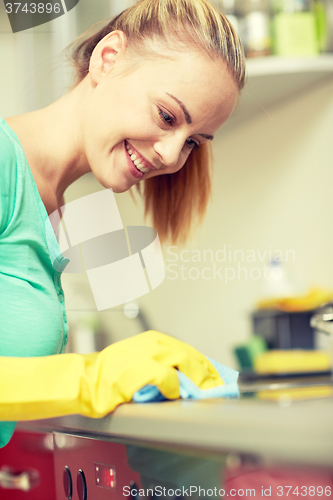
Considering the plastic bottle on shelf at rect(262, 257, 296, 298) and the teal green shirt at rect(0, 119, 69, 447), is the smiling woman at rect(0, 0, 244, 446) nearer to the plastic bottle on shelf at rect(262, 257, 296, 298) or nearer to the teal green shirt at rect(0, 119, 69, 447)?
the teal green shirt at rect(0, 119, 69, 447)

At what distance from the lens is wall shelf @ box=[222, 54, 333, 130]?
0.76m

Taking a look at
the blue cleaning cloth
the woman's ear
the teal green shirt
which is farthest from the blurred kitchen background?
the blue cleaning cloth

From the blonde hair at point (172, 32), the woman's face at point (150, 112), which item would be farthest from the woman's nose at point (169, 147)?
the blonde hair at point (172, 32)

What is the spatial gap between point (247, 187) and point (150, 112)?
0.32m

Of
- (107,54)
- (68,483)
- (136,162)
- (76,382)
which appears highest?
(107,54)

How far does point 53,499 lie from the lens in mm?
506

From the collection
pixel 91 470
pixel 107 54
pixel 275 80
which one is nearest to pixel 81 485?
pixel 91 470

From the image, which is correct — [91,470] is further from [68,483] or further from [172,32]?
[172,32]

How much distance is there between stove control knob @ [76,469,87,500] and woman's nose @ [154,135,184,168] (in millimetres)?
402

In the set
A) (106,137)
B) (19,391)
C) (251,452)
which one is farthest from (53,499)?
(106,137)

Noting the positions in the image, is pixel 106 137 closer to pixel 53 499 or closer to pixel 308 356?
pixel 53 499

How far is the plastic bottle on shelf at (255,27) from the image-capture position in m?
0.78

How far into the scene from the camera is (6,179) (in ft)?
1.67

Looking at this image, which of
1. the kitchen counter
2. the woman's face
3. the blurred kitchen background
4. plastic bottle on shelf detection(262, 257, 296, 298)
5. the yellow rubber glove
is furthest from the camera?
plastic bottle on shelf detection(262, 257, 296, 298)
